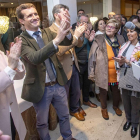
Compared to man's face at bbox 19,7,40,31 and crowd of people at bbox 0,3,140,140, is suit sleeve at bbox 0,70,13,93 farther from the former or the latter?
man's face at bbox 19,7,40,31

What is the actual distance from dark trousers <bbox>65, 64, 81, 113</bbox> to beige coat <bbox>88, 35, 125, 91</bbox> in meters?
0.26

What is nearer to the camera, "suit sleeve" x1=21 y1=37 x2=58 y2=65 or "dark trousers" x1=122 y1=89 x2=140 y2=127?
"suit sleeve" x1=21 y1=37 x2=58 y2=65

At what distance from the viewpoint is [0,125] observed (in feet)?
4.04

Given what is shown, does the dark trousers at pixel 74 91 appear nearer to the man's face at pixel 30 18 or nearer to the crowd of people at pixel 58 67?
the crowd of people at pixel 58 67

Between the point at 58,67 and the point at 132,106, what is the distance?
1.18m

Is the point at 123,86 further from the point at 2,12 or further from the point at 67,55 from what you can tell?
the point at 2,12

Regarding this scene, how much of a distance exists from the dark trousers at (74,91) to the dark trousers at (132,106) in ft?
2.26

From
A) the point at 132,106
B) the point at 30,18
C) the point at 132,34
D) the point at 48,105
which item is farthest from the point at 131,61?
the point at 30,18

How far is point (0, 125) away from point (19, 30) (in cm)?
291

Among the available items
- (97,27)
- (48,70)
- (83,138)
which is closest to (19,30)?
(97,27)

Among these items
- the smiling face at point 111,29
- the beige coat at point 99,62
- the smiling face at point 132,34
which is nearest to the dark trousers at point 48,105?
the beige coat at point 99,62

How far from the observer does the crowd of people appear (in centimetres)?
127

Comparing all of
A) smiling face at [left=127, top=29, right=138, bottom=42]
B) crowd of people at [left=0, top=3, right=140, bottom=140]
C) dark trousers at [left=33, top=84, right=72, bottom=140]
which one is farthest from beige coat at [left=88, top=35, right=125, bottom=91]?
dark trousers at [left=33, top=84, right=72, bottom=140]

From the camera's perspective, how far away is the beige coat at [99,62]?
242cm
